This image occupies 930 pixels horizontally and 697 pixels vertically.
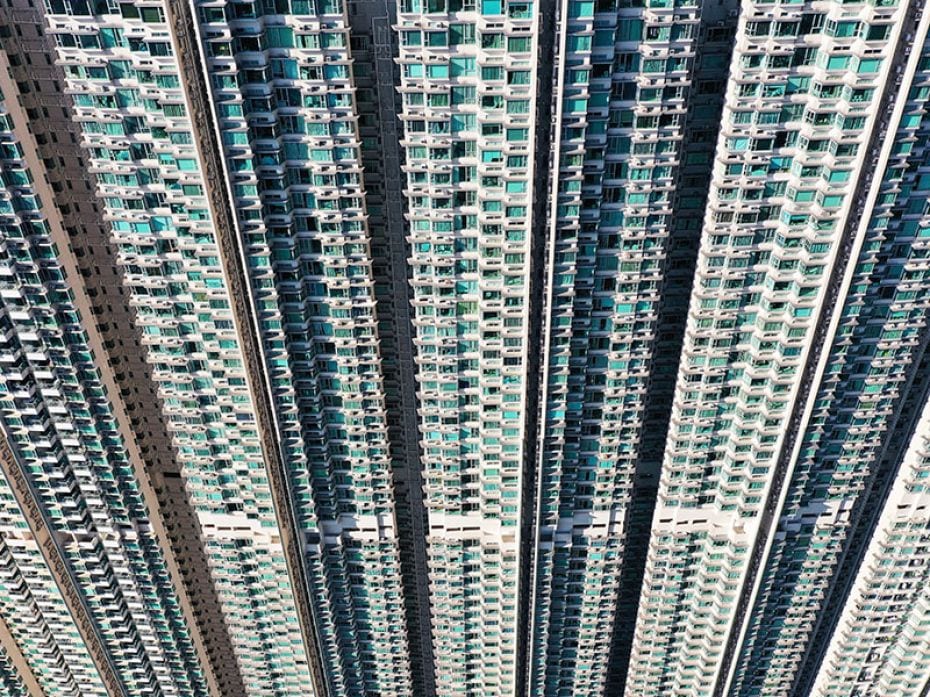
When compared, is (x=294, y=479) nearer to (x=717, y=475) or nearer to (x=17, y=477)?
(x=17, y=477)

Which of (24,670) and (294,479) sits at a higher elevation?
(294,479)

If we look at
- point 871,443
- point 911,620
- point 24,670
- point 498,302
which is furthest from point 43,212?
point 911,620

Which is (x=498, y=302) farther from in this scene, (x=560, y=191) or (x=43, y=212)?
(x=43, y=212)

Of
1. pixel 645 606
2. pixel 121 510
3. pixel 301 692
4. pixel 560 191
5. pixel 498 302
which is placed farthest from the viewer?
pixel 301 692

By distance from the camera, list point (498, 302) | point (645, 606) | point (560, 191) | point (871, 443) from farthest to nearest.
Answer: point (645, 606)
point (871, 443)
point (498, 302)
point (560, 191)

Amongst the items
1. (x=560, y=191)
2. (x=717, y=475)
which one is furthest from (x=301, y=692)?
(x=560, y=191)

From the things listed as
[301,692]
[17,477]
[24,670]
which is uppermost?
[17,477]

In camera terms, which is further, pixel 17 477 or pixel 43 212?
pixel 17 477
